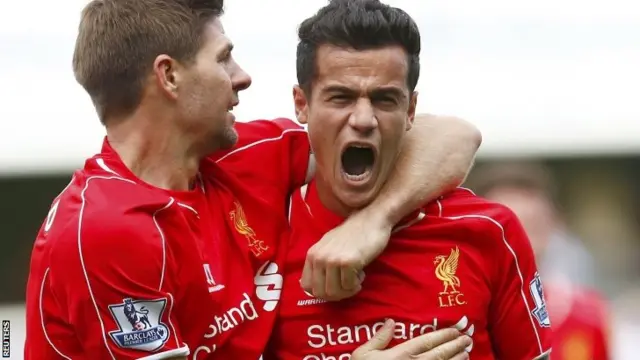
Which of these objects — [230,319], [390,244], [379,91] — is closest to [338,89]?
[379,91]

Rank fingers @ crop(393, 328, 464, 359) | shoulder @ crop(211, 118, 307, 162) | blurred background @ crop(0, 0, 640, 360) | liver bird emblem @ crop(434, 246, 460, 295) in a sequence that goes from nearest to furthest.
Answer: fingers @ crop(393, 328, 464, 359)
liver bird emblem @ crop(434, 246, 460, 295)
shoulder @ crop(211, 118, 307, 162)
blurred background @ crop(0, 0, 640, 360)

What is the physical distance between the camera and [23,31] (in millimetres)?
10367

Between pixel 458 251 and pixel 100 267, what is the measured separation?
0.98 meters

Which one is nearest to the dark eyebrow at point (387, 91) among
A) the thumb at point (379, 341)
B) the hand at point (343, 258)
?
the hand at point (343, 258)

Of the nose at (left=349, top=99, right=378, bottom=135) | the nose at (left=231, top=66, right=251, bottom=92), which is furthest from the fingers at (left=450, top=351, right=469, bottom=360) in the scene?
the nose at (left=231, top=66, right=251, bottom=92)

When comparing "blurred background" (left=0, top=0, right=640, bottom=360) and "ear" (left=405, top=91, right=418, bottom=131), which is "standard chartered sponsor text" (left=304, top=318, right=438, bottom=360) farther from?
"blurred background" (left=0, top=0, right=640, bottom=360)

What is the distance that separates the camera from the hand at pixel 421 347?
3482 millimetres

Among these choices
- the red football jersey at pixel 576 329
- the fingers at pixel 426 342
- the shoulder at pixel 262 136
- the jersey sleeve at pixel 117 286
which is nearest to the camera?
the jersey sleeve at pixel 117 286

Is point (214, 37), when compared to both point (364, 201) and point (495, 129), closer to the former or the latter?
point (364, 201)

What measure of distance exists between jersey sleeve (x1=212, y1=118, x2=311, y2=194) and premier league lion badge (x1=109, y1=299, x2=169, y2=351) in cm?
62

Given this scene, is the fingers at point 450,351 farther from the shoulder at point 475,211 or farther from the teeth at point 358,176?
the teeth at point 358,176

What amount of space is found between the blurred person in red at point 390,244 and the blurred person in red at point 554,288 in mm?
1702

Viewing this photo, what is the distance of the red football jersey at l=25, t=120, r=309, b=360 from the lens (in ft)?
10.6

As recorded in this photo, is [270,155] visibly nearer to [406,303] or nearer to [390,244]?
[390,244]
